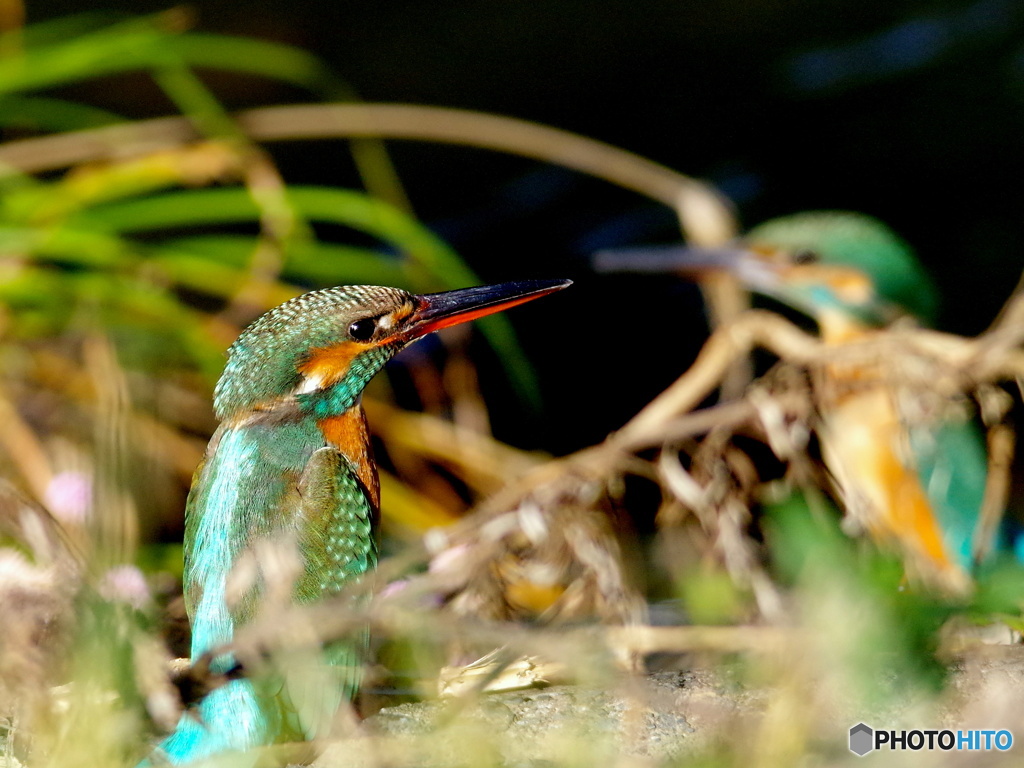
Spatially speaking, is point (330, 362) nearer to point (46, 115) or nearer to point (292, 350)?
point (292, 350)

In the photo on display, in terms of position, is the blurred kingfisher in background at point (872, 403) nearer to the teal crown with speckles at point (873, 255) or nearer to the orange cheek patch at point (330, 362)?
the teal crown with speckles at point (873, 255)

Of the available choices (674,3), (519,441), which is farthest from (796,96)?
(519,441)

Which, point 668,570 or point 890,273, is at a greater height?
point 890,273

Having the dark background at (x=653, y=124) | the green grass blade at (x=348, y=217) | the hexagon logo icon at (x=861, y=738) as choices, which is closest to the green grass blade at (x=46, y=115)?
the green grass blade at (x=348, y=217)

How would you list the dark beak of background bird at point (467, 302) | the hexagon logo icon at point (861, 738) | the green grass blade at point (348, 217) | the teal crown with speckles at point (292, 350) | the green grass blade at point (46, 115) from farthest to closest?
the green grass blade at point (46, 115), the green grass blade at point (348, 217), the dark beak of background bird at point (467, 302), the teal crown with speckles at point (292, 350), the hexagon logo icon at point (861, 738)

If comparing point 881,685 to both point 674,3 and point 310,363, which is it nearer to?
point 310,363

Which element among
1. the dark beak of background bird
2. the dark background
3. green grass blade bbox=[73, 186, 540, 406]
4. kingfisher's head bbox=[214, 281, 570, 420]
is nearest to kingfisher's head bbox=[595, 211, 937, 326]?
green grass blade bbox=[73, 186, 540, 406]

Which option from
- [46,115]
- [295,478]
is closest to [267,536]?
[295,478]
